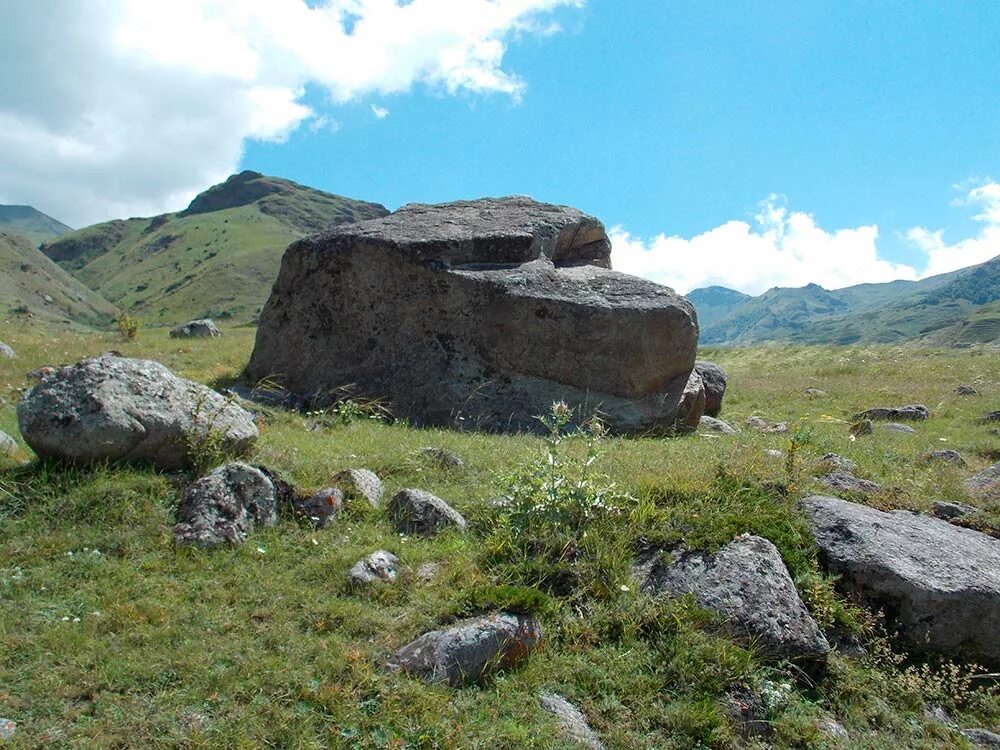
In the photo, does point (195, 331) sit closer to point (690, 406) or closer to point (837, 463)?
point (690, 406)

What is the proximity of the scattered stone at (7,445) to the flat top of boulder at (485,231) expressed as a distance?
8711mm

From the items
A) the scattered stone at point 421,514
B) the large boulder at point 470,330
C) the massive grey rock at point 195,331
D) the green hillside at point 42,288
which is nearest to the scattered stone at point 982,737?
the scattered stone at point 421,514

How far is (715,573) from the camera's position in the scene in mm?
7625

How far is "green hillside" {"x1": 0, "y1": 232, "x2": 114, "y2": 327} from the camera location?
494ft

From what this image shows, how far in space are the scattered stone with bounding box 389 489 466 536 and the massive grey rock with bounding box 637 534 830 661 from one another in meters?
2.20

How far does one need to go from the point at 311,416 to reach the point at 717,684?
30.7ft

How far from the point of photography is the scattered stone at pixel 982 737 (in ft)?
21.0

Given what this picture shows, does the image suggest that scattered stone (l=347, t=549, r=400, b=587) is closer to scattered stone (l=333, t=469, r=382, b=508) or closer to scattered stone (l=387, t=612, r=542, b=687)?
scattered stone (l=387, t=612, r=542, b=687)

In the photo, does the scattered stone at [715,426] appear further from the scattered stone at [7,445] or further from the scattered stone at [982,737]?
the scattered stone at [7,445]

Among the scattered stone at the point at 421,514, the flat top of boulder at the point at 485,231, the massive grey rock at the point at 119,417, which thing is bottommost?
the scattered stone at the point at 421,514

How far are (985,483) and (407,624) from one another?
28.6 ft

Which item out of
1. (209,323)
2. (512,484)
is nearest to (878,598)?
(512,484)

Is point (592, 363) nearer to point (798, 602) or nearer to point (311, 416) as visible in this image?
point (311, 416)

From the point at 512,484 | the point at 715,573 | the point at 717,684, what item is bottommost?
the point at 717,684
